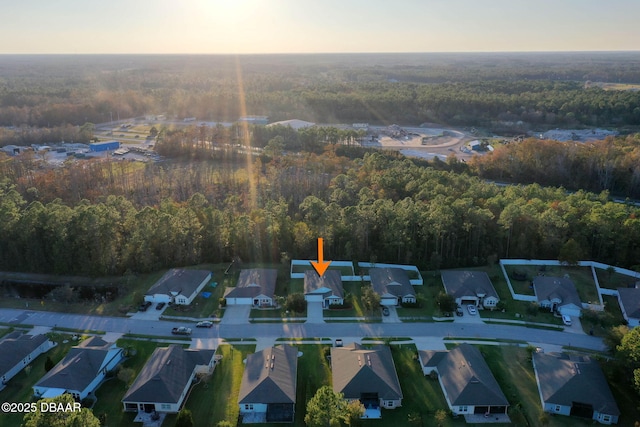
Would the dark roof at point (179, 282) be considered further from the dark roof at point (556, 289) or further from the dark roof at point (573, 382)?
the dark roof at point (556, 289)

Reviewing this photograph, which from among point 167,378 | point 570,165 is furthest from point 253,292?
point 570,165

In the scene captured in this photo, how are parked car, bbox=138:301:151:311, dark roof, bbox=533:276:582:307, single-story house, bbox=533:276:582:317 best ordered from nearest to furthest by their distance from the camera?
single-story house, bbox=533:276:582:317 < dark roof, bbox=533:276:582:307 < parked car, bbox=138:301:151:311

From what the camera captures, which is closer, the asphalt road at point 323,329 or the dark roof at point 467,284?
the asphalt road at point 323,329

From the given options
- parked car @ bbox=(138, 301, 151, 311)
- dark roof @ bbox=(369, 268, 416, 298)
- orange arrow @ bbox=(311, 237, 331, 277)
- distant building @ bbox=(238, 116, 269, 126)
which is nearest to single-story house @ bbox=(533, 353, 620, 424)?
dark roof @ bbox=(369, 268, 416, 298)

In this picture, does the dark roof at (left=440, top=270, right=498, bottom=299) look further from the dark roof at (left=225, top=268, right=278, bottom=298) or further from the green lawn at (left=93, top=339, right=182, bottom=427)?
the green lawn at (left=93, top=339, right=182, bottom=427)

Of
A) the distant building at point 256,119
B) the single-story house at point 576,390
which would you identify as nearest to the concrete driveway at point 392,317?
A: the single-story house at point 576,390

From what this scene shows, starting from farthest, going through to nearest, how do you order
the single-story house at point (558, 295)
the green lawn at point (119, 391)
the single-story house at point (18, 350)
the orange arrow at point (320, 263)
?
1. the orange arrow at point (320, 263)
2. the single-story house at point (558, 295)
3. the single-story house at point (18, 350)
4. the green lawn at point (119, 391)

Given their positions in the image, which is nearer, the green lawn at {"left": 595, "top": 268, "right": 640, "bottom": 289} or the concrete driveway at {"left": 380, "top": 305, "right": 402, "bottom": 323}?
the concrete driveway at {"left": 380, "top": 305, "right": 402, "bottom": 323}

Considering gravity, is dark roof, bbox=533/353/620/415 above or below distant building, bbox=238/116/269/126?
below
